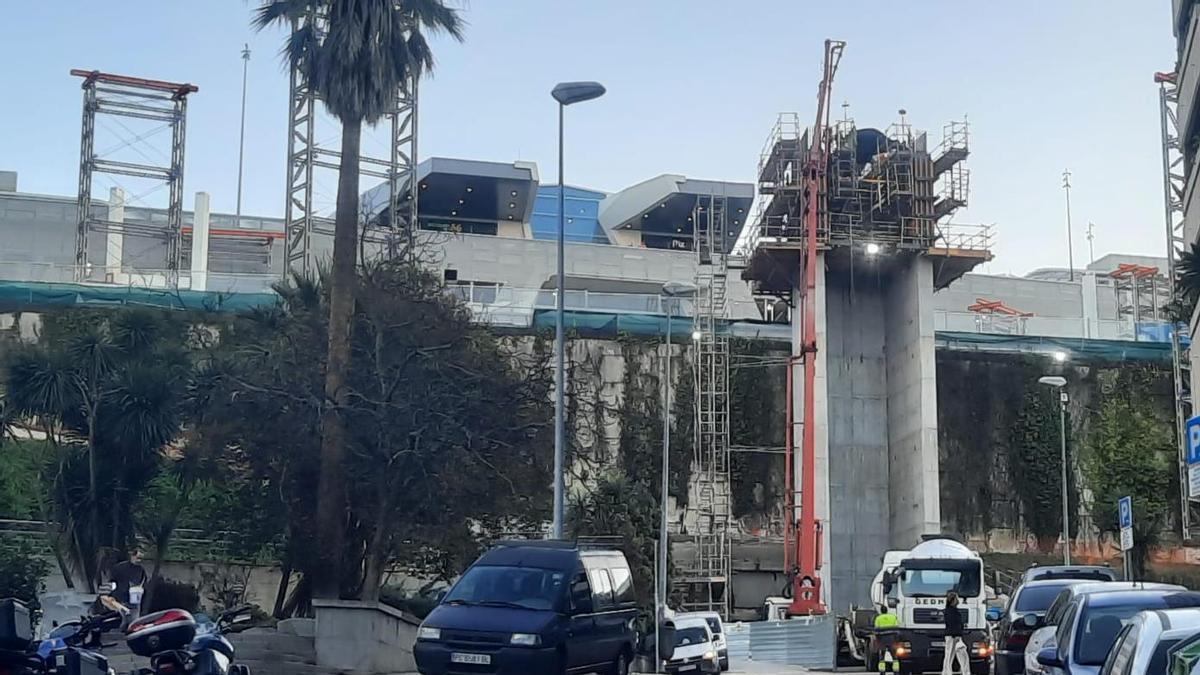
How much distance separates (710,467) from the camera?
163ft

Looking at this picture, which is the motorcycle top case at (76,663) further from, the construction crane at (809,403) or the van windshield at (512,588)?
the construction crane at (809,403)

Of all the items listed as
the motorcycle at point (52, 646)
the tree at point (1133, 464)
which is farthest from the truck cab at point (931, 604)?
the tree at point (1133, 464)

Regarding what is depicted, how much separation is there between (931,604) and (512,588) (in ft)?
45.5

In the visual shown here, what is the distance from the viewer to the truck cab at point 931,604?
84.8 feet

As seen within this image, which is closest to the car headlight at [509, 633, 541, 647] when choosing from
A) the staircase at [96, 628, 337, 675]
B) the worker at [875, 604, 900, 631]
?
the staircase at [96, 628, 337, 675]

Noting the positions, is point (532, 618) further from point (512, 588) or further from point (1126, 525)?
point (1126, 525)

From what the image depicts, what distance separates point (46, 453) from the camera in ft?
105

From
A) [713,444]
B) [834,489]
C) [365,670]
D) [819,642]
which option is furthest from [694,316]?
[365,670]

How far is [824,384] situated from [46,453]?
2667cm

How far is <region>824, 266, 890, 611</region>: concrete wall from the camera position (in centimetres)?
5025

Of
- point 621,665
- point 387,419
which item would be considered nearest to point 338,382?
point 387,419

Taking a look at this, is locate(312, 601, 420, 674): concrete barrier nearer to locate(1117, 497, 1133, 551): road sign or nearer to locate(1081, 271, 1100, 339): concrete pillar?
locate(1117, 497, 1133, 551): road sign

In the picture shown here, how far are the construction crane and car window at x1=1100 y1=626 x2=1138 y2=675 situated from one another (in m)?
33.6

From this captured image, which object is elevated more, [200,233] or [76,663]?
[200,233]
